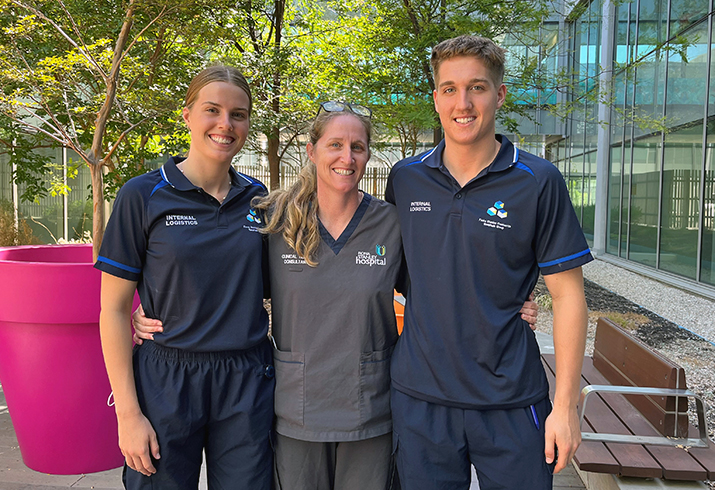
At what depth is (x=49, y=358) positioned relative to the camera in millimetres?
3184

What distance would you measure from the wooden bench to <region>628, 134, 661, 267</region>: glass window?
33.2ft

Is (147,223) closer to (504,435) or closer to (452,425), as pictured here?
(452,425)

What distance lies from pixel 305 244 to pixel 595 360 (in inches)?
128

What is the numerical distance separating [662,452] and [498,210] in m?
1.92

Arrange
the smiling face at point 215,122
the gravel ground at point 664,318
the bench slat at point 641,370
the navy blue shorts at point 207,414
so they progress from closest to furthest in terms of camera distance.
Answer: the navy blue shorts at point 207,414, the smiling face at point 215,122, the bench slat at point 641,370, the gravel ground at point 664,318

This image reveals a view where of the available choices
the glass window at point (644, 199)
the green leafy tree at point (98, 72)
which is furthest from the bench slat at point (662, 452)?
the glass window at point (644, 199)

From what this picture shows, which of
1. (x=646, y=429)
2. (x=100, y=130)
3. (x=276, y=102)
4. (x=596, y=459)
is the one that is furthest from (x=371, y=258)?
(x=276, y=102)

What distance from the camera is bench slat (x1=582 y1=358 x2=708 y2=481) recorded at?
9.36 feet

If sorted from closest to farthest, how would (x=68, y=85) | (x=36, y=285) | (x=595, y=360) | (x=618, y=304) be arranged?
(x=36, y=285)
(x=595, y=360)
(x=68, y=85)
(x=618, y=304)

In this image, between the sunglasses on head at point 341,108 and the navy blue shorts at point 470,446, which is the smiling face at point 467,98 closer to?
the sunglasses on head at point 341,108

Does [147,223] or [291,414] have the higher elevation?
[147,223]

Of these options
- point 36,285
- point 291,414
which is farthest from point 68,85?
point 291,414

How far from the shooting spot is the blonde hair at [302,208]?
224 cm

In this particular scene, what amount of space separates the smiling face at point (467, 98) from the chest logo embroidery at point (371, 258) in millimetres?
515
